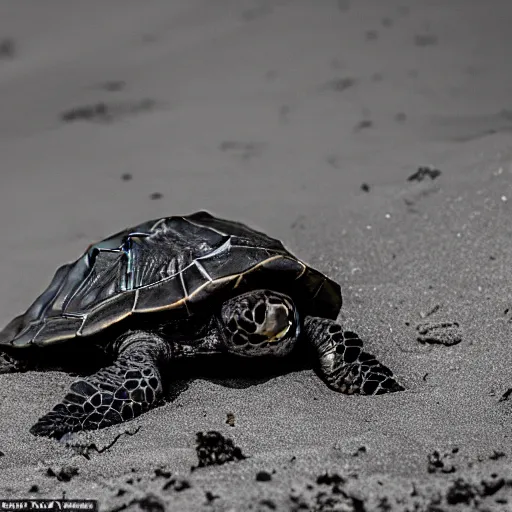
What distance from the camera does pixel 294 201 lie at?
6.77 meters

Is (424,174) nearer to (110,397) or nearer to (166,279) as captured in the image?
(166,279)

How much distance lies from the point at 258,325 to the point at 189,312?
35cm

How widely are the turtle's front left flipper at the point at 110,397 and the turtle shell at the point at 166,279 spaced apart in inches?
10.8

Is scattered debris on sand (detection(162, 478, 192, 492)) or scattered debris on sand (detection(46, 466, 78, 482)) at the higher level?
scattered debris on sand (detection(162, 478, 192, 492))

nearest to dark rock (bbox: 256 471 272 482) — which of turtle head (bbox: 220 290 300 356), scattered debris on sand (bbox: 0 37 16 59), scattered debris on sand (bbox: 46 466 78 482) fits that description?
scattered debris on sand (bbox: 46 466 78 482)

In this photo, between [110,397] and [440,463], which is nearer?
[440,463]

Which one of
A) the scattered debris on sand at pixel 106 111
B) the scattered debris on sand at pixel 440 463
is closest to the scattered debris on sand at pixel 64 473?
the scattered debris on sand at pixel 440 463

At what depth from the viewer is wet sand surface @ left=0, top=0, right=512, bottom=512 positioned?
3158 millimetres

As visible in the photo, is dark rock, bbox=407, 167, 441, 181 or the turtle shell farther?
dark rock, bbox=407, 167, 441, 181

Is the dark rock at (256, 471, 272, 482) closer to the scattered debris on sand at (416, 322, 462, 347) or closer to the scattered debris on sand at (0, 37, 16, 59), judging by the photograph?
the scattered debris on sand at (416, 322, 462, 347)

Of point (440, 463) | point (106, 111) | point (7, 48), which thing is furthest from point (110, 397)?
point (7, 48)

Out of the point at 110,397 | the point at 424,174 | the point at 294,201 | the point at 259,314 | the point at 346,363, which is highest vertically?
the point at 259,314

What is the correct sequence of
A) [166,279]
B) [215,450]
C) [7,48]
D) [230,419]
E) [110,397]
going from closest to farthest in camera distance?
[215,450], [230,419], [110,397], [166,279], [7,48]

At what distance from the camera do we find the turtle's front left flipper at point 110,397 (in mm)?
3662
